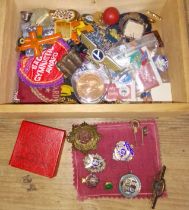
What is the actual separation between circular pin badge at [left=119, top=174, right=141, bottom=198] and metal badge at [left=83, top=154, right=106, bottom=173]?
55 millimetres

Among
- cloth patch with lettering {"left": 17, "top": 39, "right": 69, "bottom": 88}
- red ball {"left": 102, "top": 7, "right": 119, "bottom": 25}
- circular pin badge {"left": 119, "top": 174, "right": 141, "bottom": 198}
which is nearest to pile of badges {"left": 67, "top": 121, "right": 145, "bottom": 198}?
circular pin badge {"left": 119, "top": 174, "right": 141, "bottom": 198}

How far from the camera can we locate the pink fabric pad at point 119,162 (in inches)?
30.9

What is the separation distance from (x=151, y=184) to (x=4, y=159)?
34cm

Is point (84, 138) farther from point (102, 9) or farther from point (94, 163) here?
point (102, 9)

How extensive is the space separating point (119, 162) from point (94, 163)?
2.3 inches

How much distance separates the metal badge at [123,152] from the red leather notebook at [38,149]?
0.41 ft

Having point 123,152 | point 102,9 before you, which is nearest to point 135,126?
point 123,152

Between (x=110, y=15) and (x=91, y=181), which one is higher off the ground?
(x=110, y=15)

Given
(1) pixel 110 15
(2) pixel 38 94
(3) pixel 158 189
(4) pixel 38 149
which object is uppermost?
(1) pixel 110 15

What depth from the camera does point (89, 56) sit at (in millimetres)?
834

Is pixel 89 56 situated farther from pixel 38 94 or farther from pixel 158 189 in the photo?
pixel 158 189

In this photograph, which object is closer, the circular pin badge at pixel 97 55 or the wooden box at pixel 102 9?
the wooden box at pixel 102 9

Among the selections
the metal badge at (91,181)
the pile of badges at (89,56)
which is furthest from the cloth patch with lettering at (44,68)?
the metal badge at (91,181)

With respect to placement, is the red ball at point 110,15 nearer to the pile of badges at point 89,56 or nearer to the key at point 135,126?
the pile of badges at point 89,56
